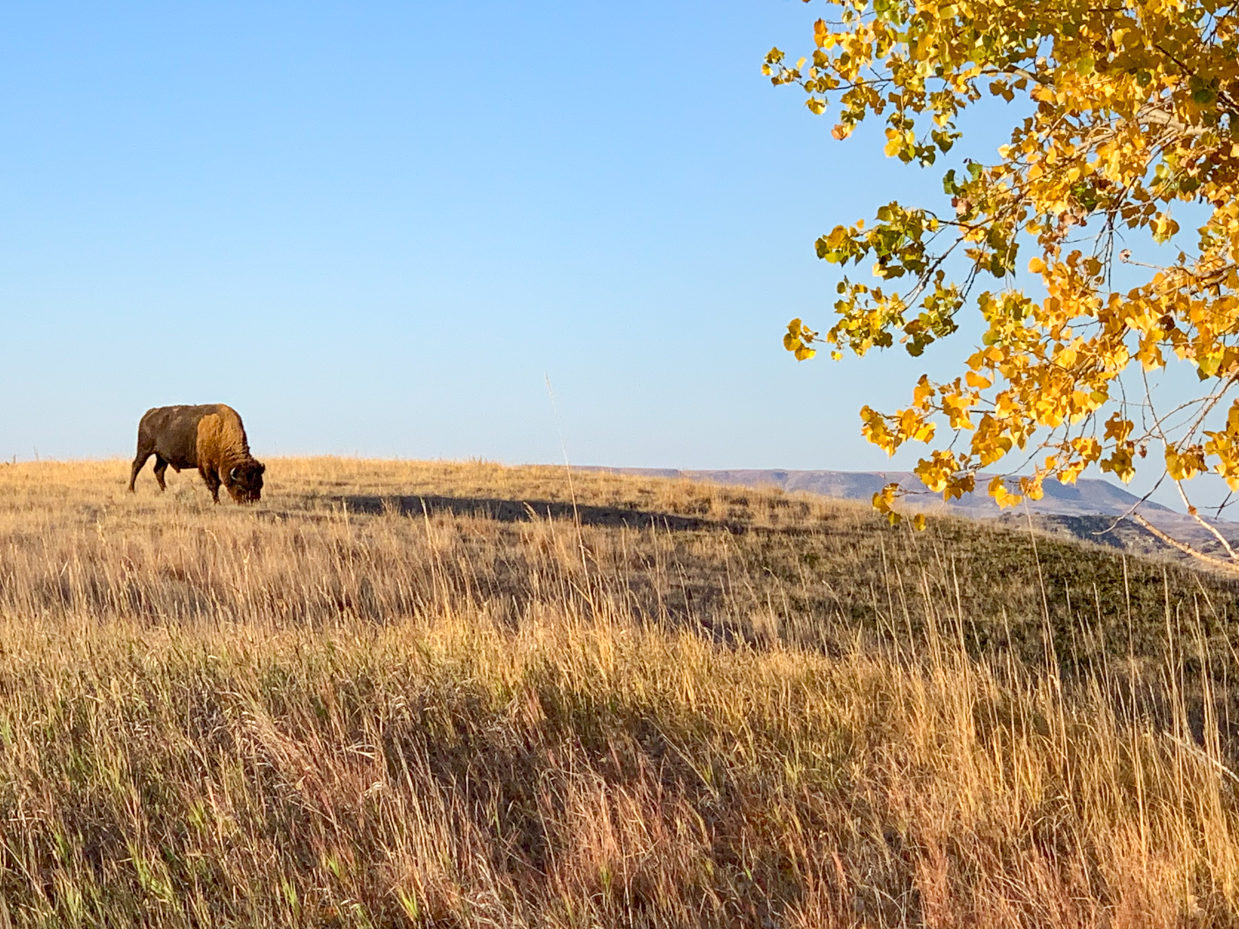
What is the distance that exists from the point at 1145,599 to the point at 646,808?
39.7 feet

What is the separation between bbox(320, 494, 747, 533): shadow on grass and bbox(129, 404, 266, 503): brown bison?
1.76 metres

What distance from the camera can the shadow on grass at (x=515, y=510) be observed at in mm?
19484

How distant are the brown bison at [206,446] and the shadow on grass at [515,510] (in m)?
1.76

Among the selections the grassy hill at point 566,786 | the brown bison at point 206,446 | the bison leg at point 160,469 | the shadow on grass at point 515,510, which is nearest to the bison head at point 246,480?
the brown bison at point 206,446

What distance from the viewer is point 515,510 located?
68.5ft

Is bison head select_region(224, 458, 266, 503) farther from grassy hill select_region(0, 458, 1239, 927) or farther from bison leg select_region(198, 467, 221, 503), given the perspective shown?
grassy hill select_region(0, 458, 1239, 927)

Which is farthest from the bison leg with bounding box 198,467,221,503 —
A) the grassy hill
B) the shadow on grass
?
the grassy hill

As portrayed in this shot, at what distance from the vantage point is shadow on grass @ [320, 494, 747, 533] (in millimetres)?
19484

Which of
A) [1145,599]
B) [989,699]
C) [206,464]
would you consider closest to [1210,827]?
[989,699]

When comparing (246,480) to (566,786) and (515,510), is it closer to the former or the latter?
(515,510)

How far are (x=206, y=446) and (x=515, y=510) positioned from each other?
21.1ft

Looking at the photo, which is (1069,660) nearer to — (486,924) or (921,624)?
(921,624)

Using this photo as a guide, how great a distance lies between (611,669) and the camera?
5723 mm

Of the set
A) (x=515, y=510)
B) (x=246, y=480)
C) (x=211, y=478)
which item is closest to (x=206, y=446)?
(x=211, y=478)
